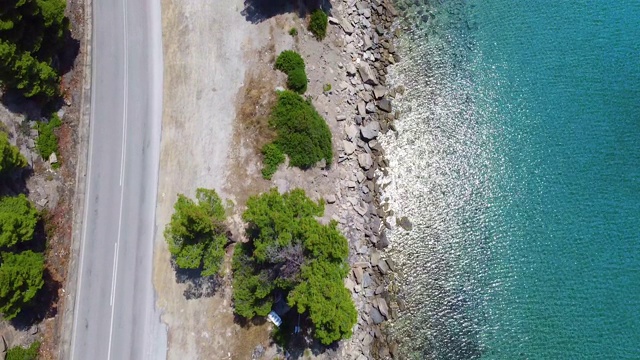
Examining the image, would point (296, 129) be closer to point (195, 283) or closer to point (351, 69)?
point (351, 69)

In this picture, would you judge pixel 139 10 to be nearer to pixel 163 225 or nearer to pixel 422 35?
pixel 163 225

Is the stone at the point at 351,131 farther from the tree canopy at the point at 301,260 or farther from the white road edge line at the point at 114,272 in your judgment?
the white road edge line at the point at 114,272

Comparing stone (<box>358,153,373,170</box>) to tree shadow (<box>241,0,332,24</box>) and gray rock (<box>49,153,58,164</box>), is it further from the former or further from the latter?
gray rock (<box>49,153,58,164</box>)

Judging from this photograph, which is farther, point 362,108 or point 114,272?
point 362,108

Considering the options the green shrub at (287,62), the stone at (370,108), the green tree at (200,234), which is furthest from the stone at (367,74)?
the green tree at (200,234)

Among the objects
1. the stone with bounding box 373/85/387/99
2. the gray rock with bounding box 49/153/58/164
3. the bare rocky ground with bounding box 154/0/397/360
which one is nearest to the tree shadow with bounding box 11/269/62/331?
the bare rocky ground with bounding box 154/0/397/360

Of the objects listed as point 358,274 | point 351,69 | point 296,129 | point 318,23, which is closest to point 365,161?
point 296,129
